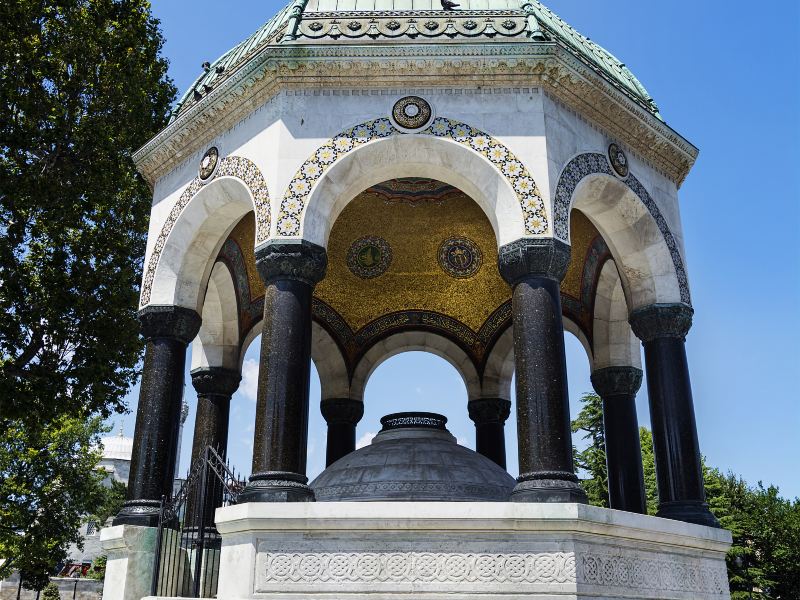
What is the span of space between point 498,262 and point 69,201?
856 cm

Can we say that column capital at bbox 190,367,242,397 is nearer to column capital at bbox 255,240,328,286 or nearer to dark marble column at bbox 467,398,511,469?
column capital at bbox 255,240,328,286

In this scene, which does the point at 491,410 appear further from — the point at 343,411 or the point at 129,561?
the point at 129,561

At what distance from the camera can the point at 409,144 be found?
9.24m

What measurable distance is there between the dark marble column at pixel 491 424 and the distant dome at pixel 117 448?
187 feet

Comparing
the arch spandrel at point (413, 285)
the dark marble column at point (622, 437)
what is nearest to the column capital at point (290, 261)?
the arch spandrel at point (413, 285)

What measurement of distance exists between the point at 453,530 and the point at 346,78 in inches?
214

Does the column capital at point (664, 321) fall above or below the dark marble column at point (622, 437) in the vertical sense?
above

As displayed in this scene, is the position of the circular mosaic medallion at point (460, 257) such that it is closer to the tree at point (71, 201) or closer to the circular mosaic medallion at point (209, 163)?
the circular mosaic medallion at point (209, 163)

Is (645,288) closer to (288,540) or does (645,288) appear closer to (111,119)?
(288,540)

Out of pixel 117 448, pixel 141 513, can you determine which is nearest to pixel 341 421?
pixel 141 513

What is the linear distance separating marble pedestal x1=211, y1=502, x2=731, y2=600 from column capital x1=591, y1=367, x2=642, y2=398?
519 cm

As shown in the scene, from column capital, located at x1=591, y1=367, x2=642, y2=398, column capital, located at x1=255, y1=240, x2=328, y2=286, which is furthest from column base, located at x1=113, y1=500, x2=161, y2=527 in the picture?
column capital, located at x1=591, y1=367, x2=642, y2=398

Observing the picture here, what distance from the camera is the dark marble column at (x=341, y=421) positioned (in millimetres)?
14047

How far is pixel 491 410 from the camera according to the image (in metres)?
A: 14.3
